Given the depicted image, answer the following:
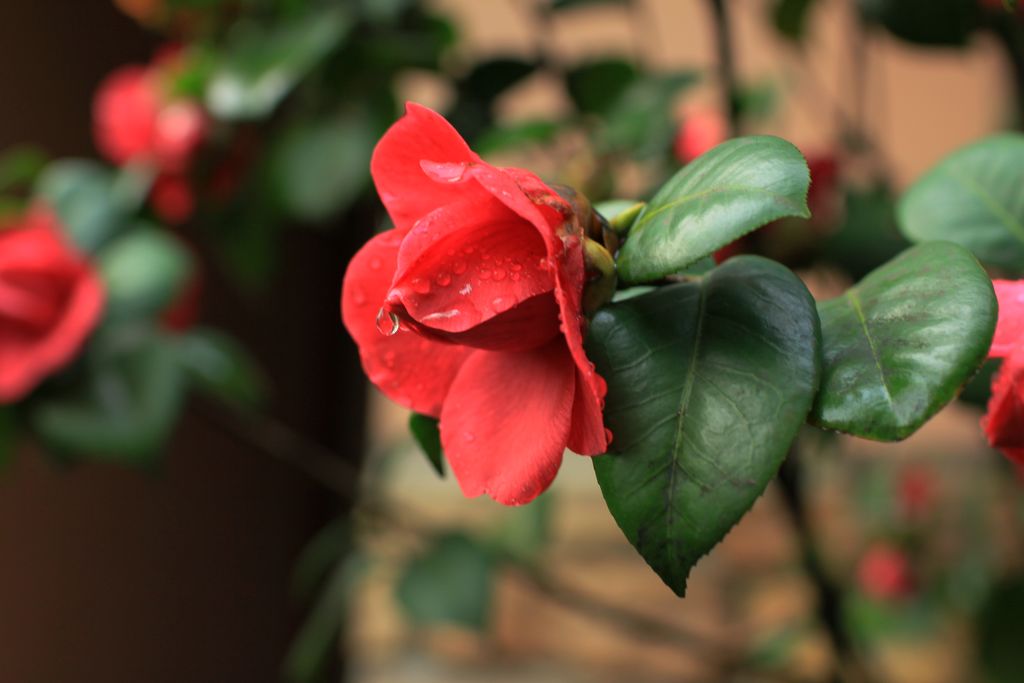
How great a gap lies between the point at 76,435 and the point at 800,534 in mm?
550

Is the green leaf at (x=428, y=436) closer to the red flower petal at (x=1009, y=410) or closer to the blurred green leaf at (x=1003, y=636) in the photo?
the red flower petal at (x=1009, y=410)

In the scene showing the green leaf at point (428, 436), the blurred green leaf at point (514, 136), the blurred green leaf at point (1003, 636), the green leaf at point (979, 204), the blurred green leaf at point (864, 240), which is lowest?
the blurred green leaf at point (1003, 636)

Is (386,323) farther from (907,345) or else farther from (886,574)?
(886,574)

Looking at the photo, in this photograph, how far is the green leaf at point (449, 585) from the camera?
0.80m

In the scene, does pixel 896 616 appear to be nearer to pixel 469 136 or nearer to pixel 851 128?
pixel 851 128

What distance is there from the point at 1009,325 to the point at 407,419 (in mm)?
209

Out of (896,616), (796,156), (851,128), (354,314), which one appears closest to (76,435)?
(354,314)

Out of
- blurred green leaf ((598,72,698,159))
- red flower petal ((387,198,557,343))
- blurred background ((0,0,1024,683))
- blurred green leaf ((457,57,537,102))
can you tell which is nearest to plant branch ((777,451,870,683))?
blurred background ((0,0,1024,683))

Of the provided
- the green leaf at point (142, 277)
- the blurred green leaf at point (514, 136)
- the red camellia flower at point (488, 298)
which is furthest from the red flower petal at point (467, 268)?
the green leaf at point (142, 277)

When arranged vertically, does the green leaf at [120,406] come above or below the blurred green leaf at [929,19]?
below

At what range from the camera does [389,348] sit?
273mm

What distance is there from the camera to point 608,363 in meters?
0.25

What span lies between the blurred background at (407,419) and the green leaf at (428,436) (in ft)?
0.68

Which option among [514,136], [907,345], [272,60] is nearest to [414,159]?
[907,345]
